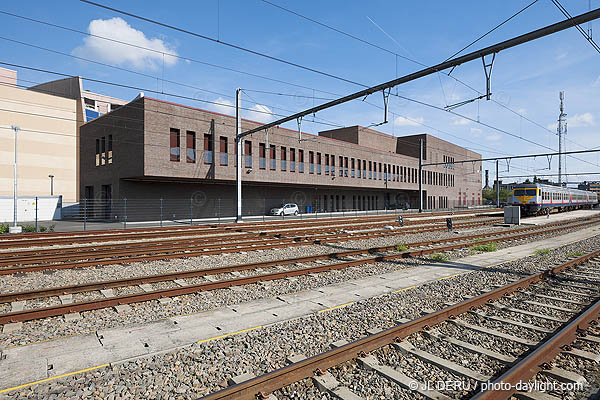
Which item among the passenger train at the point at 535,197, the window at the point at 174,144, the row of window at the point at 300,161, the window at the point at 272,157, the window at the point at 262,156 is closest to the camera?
the window at the point at 174,144

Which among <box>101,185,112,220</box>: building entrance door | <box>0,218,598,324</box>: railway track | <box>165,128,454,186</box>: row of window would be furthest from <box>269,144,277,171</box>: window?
<box>0,218,598,324</box>: railway track

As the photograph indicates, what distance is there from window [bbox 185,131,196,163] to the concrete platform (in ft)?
83.0

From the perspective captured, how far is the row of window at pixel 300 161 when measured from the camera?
3098cm

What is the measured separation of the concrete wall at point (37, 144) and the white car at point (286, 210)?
30528 mm

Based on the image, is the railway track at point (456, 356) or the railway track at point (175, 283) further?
the railway track at point (175, 283)

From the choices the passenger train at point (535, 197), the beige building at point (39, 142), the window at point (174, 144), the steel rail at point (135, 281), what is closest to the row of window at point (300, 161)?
the window at point (174, 144)

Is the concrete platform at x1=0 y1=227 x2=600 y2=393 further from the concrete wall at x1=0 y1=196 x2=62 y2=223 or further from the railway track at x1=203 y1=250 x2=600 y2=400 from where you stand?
the concrete wall at x1=0 y1=196 x2=62 y2=223

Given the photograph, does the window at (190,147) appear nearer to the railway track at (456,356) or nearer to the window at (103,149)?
the window at (103,149)

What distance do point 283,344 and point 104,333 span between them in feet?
9.73

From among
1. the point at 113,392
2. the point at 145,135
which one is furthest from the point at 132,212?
the point at 113,392

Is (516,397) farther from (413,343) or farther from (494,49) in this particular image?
(494,49)

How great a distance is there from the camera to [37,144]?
46.4m

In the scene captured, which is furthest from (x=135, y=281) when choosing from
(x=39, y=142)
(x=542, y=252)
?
(x=39, y=142)

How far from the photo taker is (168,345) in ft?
16.8
